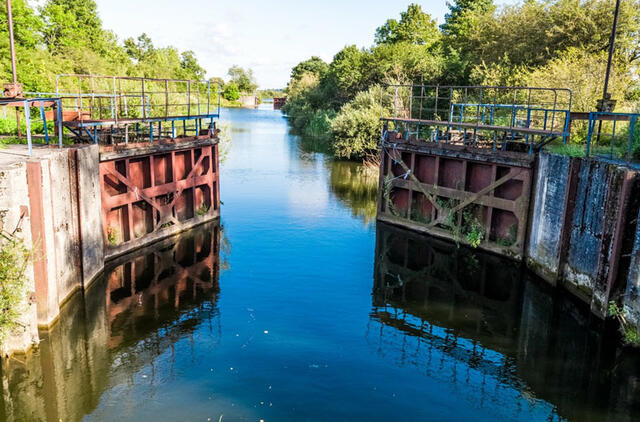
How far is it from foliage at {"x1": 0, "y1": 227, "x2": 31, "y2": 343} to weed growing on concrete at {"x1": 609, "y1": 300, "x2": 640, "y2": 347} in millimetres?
13241

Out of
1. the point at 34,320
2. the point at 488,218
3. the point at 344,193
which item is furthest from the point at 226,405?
the point at 344,193

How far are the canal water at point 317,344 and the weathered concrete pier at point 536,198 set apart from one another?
931mm

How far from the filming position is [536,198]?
657 inches

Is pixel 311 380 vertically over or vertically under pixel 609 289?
under

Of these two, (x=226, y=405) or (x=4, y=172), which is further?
(x=4, y=172)

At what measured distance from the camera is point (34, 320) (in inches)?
436

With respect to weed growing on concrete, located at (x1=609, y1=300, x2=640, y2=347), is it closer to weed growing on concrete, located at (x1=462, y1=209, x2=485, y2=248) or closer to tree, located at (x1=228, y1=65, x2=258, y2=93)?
weed growing on concrete, located at (x1=462, y1=209, x2=485, y2=248)

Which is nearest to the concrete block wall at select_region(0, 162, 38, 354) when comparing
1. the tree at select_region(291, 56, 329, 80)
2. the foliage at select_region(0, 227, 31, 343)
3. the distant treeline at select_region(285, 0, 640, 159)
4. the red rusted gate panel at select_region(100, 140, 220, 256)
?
the foliage at select_region(0, 227, 31, 343)

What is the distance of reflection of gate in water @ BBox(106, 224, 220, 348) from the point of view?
13.3m

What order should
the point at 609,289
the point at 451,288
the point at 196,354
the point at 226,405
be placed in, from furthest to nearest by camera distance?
the point at 451,288 < the point at 609,289 < the point at 196,354 < the point at 226,405

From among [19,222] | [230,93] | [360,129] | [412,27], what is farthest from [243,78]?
[19,222]

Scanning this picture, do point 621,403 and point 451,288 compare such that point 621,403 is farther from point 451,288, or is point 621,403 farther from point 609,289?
point 451,288

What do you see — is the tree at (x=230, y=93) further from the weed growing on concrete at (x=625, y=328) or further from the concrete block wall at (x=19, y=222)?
the weed growing on concrete at (x=625, y=328)

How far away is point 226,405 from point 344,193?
21.0 metres
